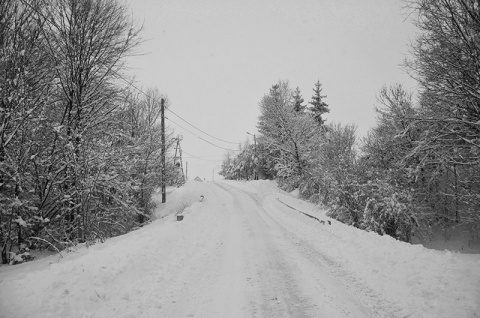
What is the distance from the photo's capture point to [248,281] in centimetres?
579

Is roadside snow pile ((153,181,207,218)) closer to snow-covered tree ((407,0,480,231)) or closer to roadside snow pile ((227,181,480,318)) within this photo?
roadside snow pile ((227,181,480,318))

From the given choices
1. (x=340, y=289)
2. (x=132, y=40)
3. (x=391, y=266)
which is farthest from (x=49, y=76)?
(x=391, y=266)

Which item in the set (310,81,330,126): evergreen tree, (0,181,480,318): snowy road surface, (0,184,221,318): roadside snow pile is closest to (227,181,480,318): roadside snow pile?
(0,181,480,318): snowy road surface

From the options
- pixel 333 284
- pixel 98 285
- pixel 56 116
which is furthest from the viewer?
pixel 56 116

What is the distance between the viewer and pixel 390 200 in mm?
14398

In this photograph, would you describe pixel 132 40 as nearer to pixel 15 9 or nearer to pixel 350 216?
pixel 15 9

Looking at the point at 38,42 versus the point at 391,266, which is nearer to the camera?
the point at 391,266

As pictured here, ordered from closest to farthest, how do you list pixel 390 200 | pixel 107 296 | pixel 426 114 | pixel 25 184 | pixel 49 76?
pixel 107 296
pixel 25 184
pixel 49 76
pixel 426 114
pixel 390 200

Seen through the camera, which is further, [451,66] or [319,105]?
[319,105]

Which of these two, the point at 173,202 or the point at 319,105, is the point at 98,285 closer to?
the point at 173,202

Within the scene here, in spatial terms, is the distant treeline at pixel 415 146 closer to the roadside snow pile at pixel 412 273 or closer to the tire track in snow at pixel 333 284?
the roadside snow pile at pixel 412 273

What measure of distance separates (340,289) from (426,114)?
501 inches

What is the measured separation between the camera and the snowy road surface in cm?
430

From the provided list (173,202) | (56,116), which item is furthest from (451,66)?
(173,202)
